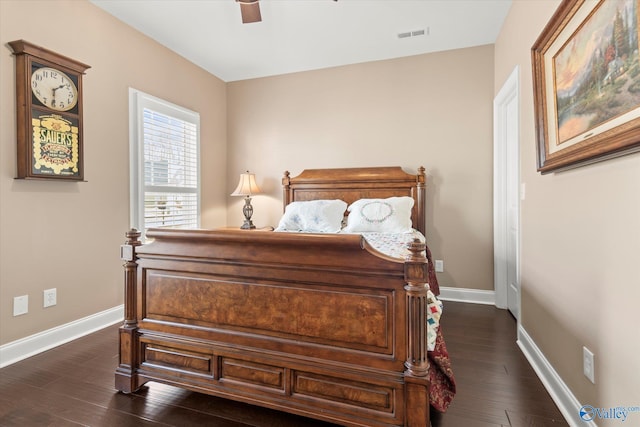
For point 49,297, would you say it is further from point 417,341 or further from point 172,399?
point 417,341

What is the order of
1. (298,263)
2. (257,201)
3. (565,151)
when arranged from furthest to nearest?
1. (257,201)
2. (565,151)
3. (298,263)

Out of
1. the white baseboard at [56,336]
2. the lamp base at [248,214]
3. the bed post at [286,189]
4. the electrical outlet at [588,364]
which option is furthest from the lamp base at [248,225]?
the electrical outlet at [588,364]

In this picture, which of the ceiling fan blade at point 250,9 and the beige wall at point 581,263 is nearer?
the beige wall at point 581,263

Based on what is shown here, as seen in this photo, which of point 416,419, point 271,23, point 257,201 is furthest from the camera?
point 257,201

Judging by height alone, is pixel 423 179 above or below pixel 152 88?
below

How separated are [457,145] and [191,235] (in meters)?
2.96

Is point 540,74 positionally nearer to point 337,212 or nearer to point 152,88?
point 337,212

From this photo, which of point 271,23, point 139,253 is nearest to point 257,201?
point 271,23

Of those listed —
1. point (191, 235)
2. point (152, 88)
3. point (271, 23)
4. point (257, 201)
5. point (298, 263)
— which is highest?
point (271, 23)

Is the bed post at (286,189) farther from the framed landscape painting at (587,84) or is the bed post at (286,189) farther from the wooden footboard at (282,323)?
the framed landscape painting at (587,84)

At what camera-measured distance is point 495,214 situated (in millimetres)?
3258

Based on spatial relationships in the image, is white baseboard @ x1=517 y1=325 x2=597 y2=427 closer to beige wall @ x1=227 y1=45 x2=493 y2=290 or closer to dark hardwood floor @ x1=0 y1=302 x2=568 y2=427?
dark hardwood floor @ x1=0 y1=302 x2=568 y2=427

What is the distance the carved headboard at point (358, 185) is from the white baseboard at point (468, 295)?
73 cm

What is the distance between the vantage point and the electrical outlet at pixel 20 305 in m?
2.20
